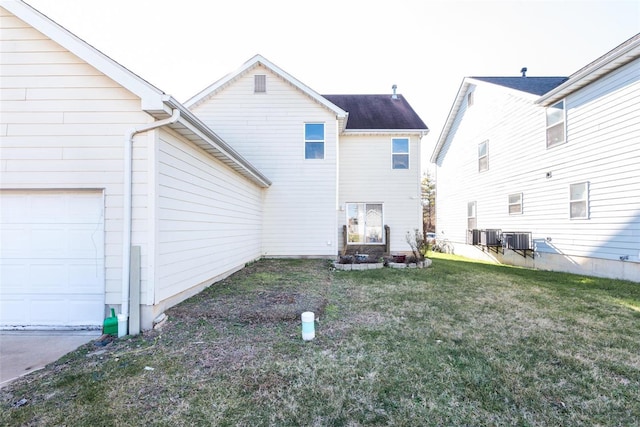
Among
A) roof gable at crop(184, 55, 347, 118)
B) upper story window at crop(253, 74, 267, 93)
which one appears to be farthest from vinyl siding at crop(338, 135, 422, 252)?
upper story window at crop(253, 74, 267, 93)

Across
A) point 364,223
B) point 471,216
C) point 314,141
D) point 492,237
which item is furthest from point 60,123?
point 471,216

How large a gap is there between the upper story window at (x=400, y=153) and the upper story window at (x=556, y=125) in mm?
4784

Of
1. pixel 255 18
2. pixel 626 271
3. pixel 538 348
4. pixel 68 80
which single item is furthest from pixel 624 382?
pixel 255 18

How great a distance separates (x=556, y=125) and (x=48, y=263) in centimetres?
1290

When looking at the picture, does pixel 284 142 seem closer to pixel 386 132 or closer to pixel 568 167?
pixel 386 132

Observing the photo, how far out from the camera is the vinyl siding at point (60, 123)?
3895 millimetres

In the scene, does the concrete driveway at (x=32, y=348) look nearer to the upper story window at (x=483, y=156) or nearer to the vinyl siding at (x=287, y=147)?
the vinyl siding at (x=287, y=147)

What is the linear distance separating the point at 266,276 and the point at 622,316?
683cm

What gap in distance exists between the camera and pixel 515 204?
1035cm

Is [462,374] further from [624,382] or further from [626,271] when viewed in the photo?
[626,271]

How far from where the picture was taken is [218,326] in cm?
390

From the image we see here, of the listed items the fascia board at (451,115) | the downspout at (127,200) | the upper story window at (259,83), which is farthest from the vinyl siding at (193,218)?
the fascia board at (451,115)

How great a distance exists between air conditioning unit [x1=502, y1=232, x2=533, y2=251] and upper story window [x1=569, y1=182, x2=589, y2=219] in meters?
1.63

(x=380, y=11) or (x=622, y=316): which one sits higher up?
(x=380, y=11)
